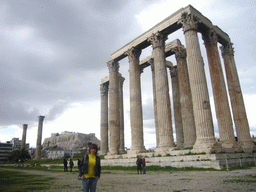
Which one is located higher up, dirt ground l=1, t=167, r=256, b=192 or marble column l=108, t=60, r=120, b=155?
marble column l=108, t=60, r=120, b=155

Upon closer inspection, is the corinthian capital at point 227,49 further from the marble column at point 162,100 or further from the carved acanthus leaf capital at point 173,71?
the marble column at point 162,100

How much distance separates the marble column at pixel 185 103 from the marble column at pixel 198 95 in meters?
7.25

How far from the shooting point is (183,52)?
101 feet

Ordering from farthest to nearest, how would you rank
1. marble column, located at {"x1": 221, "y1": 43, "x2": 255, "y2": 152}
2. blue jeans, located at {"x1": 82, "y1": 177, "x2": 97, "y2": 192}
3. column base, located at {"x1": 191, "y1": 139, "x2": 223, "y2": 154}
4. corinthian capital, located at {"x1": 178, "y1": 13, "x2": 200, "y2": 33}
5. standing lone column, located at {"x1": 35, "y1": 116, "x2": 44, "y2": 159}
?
standing lone column, located at {"x1": 35, "y1": 116, "x2": 44, "y2": 159} → marble column, located at {"x1": 221, "y1": 43, "x2": 255, "y2": 152} → corinthian capital, located at {"x1": 178, "y1": 13, "x2": 200, "y2": 33} → column base, located at {"x1": 191, "y1": 139, "x2": 223, "y2": 154} → blue jeans, located at {"x1": 82, "y1": 177, "x2": 97, "y2": 192}

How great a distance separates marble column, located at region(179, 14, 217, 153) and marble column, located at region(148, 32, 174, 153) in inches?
151

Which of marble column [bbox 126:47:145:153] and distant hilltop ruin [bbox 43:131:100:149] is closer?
marble column [bbox 126:47:145:153]

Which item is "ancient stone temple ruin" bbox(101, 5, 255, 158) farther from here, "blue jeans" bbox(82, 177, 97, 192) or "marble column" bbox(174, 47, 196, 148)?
"blue jeans" bbox(82, 177, 97, 192)

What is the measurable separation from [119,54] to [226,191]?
29.0 metres

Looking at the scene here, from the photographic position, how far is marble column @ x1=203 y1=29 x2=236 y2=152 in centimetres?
2292

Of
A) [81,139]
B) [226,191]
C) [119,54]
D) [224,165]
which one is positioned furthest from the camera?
[81,139]

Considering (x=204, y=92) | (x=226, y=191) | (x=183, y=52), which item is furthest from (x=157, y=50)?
(x=226, y=191)

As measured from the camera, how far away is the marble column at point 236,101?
25844 mm

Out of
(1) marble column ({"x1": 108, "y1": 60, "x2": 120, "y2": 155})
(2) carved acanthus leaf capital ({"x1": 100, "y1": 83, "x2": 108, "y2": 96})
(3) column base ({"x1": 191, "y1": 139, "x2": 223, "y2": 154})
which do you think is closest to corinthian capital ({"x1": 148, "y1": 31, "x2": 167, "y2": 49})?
(1) marble column ({"x1": 108, "y1": 60, "x2": 120, "y2": 155})

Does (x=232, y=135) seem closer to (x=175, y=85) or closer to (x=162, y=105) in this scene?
(x=162, y=105)
